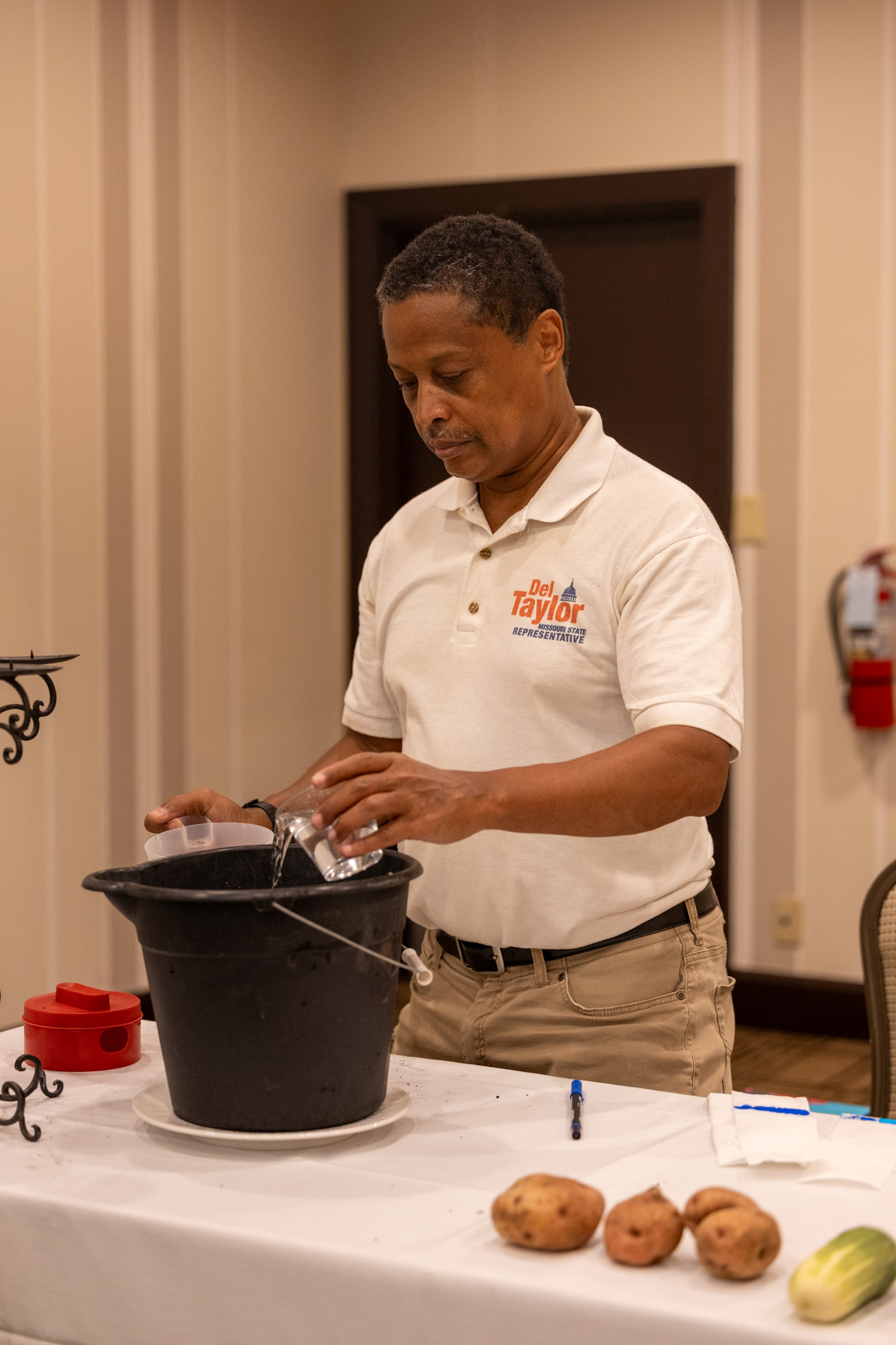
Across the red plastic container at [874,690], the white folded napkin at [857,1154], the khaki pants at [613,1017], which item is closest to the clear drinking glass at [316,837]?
the khaki pants at [613,1017]

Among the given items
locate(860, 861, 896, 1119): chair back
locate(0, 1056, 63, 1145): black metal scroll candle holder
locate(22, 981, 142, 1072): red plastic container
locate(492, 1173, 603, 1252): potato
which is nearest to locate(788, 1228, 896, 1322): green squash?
locate(492, 1173, 603, 1252): potato

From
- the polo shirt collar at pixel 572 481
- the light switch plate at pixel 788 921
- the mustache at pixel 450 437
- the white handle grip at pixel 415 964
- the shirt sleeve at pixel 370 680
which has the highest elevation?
the mustache at pixel 450 437

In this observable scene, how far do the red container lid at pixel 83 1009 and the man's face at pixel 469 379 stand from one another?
68 centimetres

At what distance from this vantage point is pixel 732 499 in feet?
13.1

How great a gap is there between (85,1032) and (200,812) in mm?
249

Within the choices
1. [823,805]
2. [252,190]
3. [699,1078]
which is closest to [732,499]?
[823,805]

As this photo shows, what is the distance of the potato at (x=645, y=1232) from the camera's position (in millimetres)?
970

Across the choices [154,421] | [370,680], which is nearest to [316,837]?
[370,680]

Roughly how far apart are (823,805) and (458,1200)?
9.93ft

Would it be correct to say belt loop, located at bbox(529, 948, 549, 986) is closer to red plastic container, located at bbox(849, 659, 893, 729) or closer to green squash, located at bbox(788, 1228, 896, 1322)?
green squash, located at bbox(788, 1228, 896, 1322)

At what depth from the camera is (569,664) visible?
5.09 ft

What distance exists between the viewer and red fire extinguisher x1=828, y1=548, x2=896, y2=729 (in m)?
3.80

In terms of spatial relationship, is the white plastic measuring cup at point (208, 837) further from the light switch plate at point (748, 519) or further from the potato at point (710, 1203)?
the light switch plate at point (748, 519)

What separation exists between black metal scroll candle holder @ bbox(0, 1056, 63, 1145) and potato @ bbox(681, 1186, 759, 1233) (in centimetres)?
58
